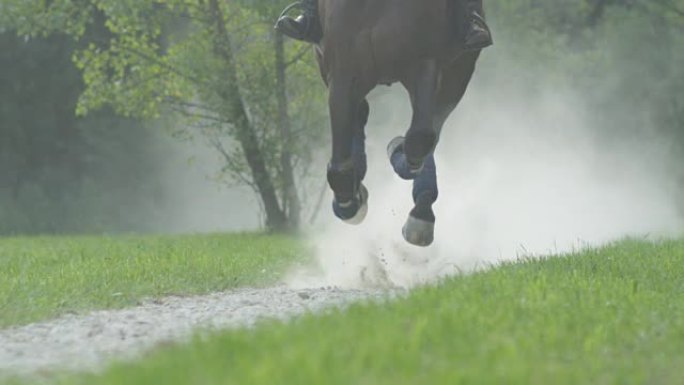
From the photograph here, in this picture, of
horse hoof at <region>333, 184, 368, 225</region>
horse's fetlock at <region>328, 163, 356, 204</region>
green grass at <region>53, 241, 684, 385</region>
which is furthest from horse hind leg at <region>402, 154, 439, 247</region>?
green grass at <region>53, 241, 684, 385</region>

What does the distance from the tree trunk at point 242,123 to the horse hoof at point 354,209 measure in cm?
1704

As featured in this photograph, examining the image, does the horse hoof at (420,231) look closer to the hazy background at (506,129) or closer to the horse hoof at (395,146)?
the horse hoof at (395,146)

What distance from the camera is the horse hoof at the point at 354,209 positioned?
1016 cm

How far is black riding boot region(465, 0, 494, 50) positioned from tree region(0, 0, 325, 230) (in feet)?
59.0

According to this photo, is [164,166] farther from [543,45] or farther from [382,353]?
[382,353]

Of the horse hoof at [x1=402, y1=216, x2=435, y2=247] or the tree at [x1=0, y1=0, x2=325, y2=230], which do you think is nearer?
the horse hoof at [x1=402, y1=216, x2=435, y2=247]

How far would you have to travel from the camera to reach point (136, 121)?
40.5 metres

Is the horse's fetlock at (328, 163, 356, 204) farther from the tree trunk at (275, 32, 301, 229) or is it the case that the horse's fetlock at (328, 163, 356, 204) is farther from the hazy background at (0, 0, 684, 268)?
the tree trunk at (275, 32, 301, 229)

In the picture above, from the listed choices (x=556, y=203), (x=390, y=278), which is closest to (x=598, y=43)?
(x=556, y=203)

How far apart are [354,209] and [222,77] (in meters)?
17.5

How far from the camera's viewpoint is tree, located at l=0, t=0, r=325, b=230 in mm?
27328

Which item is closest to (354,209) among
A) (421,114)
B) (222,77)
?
(421,114)

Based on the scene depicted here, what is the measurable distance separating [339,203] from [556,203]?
1022 centimetres

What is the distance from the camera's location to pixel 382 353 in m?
5.01
